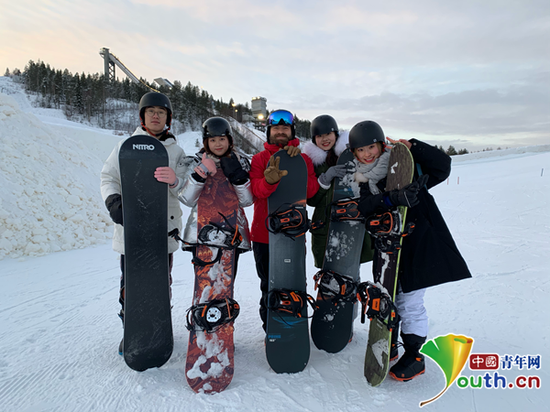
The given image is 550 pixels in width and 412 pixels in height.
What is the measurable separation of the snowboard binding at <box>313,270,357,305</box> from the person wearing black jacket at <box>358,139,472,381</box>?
37 centimetres

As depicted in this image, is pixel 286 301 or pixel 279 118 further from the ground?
pixel 279 118

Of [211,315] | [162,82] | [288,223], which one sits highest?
[162,82]

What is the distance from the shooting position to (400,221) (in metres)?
1.97

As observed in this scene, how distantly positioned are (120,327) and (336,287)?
6.91 ft

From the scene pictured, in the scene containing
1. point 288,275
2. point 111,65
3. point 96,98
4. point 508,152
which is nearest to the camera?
point 288,275

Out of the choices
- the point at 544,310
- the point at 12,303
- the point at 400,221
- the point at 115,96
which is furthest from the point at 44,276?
the point at 115,96

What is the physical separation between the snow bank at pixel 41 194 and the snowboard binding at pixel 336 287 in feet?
15.7

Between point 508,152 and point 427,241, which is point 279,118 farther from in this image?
point 508,152

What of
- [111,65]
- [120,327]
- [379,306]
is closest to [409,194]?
[379,306]

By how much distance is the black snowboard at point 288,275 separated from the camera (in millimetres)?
2191

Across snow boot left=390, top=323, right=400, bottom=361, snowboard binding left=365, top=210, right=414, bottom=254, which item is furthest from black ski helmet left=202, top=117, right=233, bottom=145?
snow boot left=390, top=323, right=400, bottom=361

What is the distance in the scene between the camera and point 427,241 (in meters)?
2.00

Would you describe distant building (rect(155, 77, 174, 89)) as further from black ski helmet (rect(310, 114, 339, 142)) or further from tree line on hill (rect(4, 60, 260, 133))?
black ski helmet (rect(310, 114, 339, 142))

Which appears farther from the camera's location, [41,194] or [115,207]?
[41,194]
